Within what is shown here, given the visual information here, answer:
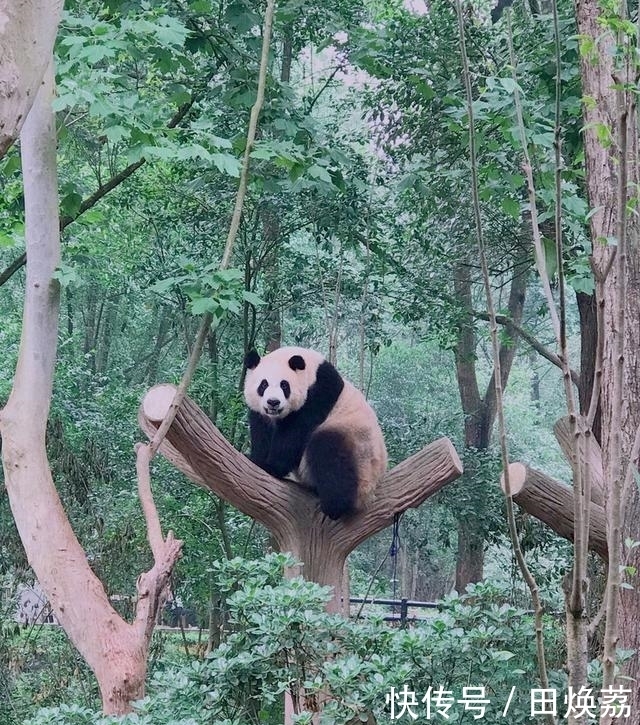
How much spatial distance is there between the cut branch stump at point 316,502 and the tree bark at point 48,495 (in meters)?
0.44

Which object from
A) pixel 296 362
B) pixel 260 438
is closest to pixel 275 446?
pixel 260 438

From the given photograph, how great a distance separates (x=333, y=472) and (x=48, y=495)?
1114 millimetres

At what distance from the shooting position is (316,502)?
3.68m

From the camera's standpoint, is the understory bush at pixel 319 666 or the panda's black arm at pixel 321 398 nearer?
the understory bush at pixel 319 666

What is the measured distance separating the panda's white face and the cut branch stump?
503 millimetres

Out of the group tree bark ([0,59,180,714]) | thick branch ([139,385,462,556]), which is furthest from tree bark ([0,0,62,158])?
thick branch ([139,385,462,556])

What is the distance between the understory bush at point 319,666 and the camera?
2.30 m

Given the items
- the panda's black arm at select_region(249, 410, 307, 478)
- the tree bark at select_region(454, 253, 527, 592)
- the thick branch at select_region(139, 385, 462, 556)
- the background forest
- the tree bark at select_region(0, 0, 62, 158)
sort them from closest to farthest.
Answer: the tree bark at select_region(0, 0, 62, 158) → the thick branch at select_region(139, 385, 462, 556) → the background forest → the panda's black arm at select_region(249, 410, 307, 478) → the tree bark at select_region(454, 253, 527, 592)

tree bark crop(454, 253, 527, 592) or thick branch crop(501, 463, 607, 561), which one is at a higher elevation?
tree bark crop(454, 253, 527, 592)

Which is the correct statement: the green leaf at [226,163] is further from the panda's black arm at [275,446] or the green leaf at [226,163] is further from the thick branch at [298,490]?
the panda's black arm at [275,446]

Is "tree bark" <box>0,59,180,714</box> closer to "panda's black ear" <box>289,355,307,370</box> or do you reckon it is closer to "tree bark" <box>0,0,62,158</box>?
"panda's black ear" <box>289,355,307,370</box>

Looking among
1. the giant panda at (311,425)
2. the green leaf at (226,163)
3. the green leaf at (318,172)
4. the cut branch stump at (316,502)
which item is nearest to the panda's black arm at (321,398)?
the giant panda at (311,425)

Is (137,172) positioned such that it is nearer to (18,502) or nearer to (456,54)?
(456,54)

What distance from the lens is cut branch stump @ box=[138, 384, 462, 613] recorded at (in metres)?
3.52
